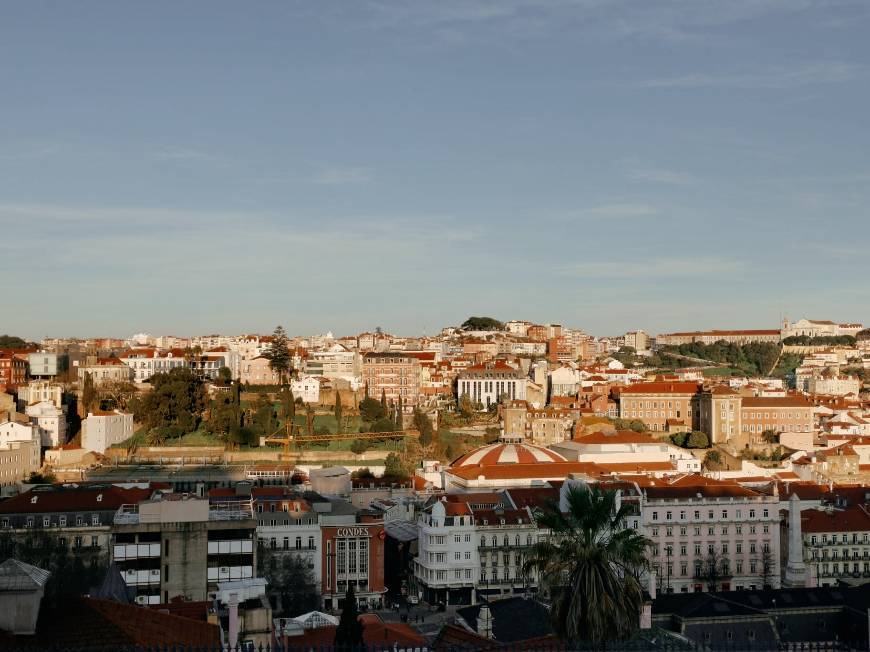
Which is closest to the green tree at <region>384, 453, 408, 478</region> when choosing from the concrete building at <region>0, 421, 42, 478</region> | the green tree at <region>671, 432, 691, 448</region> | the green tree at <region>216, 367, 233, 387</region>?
the concrete building at <region>0, 421, 42, 478</region>

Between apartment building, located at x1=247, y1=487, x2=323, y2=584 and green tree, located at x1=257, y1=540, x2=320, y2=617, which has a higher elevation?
apartment building, located at x1=247, y1=487, x2=323, y2=584

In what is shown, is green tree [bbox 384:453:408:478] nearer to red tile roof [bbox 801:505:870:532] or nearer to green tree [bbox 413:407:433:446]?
green tree [bbox 413:407:433:446]

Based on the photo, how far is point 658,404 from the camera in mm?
74688

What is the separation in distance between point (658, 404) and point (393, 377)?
1751 centimetres

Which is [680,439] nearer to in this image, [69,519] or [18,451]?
[18,451]

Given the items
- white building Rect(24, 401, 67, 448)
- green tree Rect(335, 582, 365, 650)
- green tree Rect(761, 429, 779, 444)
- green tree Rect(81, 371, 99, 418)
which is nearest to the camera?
green tree Rect(335, 582, 365, 650)

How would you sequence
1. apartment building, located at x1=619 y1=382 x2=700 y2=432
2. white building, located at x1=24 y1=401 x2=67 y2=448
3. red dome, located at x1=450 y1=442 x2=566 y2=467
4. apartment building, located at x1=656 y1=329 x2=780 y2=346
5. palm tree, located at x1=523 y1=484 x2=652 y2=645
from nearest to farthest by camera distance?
palm tree, located at x1=523 y1=484 x2=652 y2=645
red dome, located at x1=450 y1=442 x2=566 y2=467
white building, located at x1=24 y1=401 x2=67 y2=448
apartment building, located at x1=619 y1=382 x2=700 y2=432
apartment building, located at x1=656 y1=329 x2=780 y2=346

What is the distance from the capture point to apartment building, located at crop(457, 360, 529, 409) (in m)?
80.4

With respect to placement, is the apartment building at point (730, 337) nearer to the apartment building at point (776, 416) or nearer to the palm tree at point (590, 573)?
the apartment building at point (776, 416)

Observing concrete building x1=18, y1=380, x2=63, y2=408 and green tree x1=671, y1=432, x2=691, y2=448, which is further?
green tree x1=671, y1=432, x2=691, y2=448

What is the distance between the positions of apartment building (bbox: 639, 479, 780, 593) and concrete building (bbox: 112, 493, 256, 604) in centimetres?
1936

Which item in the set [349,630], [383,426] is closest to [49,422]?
[383,426]

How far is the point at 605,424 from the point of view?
226 feet

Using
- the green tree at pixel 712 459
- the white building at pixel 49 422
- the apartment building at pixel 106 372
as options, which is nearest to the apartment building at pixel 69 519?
the white building at pixel 49 422
